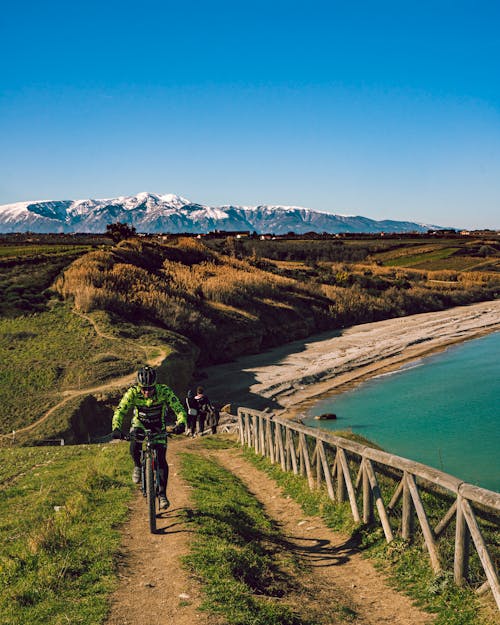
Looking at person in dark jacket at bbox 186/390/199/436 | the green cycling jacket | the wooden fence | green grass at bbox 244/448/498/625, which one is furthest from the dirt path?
person in dark jacket at bbox 186/390/199/436

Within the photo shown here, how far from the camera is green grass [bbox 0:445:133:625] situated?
20.3ft

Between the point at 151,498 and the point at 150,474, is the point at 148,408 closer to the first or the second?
the point at 150,474

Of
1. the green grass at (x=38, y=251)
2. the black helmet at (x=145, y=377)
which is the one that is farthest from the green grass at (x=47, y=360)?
the green grass at (x=38, y=251)

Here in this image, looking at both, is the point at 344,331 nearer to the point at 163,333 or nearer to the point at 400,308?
the point at 400,308

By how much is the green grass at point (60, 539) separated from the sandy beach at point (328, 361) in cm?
1509

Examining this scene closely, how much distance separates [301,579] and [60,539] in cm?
333

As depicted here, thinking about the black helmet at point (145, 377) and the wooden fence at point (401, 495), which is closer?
the wooden fence at point (401, 495)

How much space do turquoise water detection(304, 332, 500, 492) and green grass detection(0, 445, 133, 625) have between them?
1268 centimetres

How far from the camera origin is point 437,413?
30.6 meters

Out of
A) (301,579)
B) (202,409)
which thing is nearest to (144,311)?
(202,409)

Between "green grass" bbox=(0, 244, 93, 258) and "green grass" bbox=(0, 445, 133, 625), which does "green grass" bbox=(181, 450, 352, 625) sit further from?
"green grass" bbox=(0, 244, 93, 258)

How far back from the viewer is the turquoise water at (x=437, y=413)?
2261 centimetres

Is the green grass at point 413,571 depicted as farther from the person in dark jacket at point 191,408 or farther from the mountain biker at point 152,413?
the person in dark jacket at point 191,408

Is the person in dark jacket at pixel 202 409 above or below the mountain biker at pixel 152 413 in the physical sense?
below
